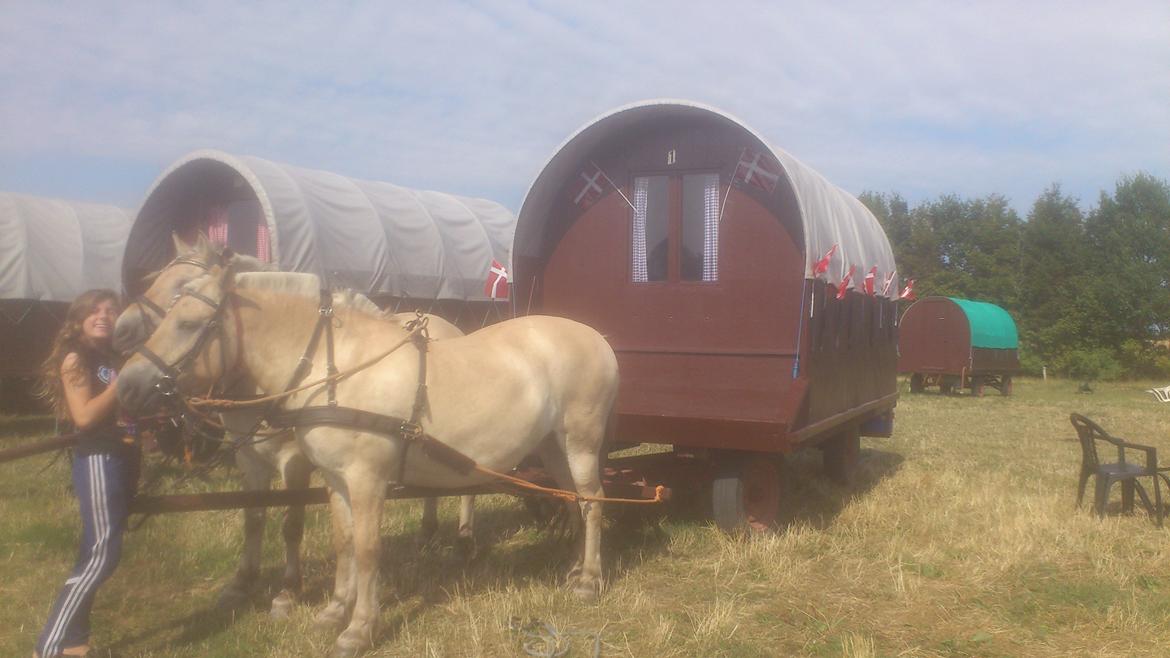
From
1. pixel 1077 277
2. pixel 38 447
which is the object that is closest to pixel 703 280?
pixel 38 447

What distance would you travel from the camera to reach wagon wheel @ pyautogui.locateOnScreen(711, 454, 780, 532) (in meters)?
6.30

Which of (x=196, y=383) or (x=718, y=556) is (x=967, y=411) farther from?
(x=196, y=383)

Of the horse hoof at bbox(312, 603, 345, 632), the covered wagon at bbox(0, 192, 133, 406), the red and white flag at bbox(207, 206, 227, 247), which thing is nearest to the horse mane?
the horse hoof at bbox(312, 603, 345, 632)

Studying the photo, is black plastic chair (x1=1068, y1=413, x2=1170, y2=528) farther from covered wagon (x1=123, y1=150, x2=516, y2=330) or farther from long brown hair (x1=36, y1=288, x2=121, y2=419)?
long brown hair (x1=36, y1=288, x2=121, y2=419)

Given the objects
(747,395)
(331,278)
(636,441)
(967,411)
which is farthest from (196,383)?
(967,411)

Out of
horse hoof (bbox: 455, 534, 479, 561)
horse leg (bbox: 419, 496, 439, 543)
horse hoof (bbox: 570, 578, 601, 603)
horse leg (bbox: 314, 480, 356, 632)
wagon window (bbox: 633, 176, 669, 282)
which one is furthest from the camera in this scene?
wagon window (bbox: 633, 176, 669, 282)

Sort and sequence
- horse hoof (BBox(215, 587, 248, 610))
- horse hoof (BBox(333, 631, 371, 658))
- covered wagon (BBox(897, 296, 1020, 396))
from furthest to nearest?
covered wagon (BBox(897, 296, 1020, 396))
horse hoof (BBox(215, 587, 248, 610))
horse hoof (BBox(333, 631, 371, 658))

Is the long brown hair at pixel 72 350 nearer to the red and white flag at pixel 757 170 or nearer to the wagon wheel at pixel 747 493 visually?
the wagon wheel at pixel 747 493

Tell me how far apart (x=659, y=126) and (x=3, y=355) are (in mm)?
9503

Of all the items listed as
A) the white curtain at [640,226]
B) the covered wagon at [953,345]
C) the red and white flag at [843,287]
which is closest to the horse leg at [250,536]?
the white curtain at [640,226]

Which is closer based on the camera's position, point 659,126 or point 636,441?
point 636,441

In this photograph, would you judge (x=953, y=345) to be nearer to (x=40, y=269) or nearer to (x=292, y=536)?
(x=40, y=269)

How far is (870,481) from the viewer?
895 centimetres

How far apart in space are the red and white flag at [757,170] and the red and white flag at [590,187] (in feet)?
3.63
